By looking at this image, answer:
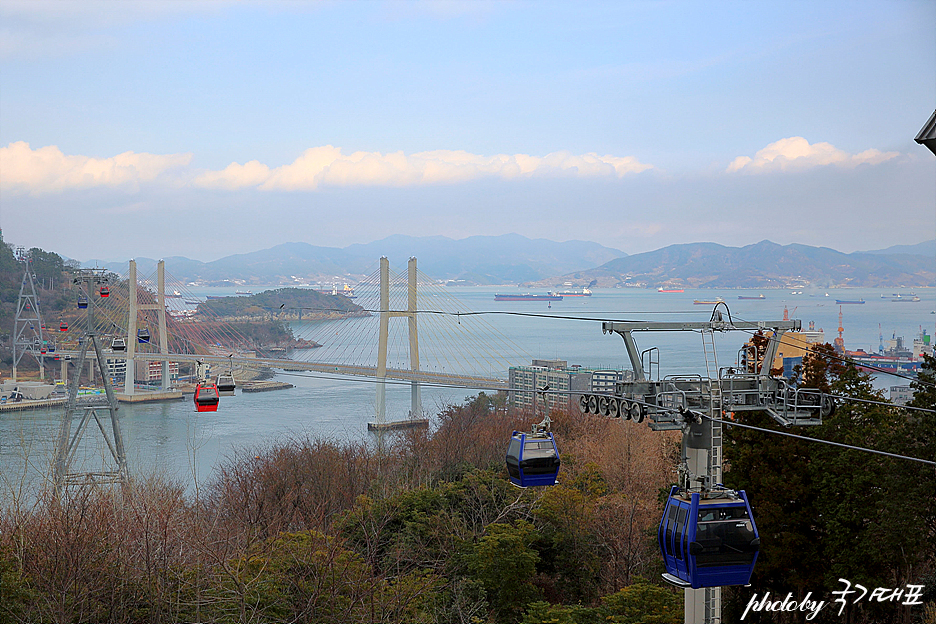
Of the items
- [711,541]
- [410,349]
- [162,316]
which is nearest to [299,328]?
[162,316]

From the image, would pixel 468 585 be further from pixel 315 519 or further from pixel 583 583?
pixel 315 519

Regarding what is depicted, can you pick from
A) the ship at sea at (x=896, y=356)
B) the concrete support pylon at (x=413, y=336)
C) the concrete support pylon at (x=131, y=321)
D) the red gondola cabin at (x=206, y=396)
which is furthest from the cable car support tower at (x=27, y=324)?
the ship at sea at (x=896, y=356)

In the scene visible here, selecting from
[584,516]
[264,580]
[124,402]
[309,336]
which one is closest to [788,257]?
[309,336]

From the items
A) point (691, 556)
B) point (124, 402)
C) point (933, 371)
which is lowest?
point (124, 402)

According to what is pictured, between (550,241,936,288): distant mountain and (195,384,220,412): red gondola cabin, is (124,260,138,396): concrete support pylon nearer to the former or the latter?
(195,384,220,412): red gondola cabin

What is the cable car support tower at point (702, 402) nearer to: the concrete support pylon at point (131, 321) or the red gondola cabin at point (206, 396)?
the red gondola cabin at point (206, 396)

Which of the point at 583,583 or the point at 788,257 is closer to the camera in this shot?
the point at 583,583

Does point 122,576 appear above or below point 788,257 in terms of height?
below

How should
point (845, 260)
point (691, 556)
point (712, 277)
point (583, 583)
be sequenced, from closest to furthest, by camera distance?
1. point (691, 556)
2. point (583, 583)
3. point (712, 277)
4. point (845, 260)
